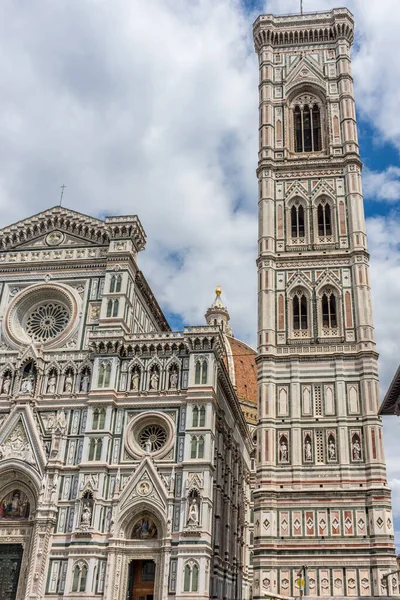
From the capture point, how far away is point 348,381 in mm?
33438

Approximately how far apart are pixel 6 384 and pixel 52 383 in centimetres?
242

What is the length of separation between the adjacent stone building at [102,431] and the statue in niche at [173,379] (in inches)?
2.0

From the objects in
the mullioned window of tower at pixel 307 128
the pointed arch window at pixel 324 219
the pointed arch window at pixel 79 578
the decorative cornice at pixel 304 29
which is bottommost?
the pointed arch window at pixel 79 578

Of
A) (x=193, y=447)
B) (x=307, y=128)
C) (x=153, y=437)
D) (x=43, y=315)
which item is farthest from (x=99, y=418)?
(x=307, y=128)

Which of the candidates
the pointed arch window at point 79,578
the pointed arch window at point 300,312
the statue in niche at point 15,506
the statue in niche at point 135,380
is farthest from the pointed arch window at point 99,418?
the pointed arch window at point 300,312

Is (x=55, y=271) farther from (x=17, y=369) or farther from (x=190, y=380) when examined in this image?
(x=190, y=380)

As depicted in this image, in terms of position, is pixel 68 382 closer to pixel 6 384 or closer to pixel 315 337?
pixel 6 384

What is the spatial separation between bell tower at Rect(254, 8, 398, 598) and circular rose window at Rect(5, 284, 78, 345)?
1012 centimetres

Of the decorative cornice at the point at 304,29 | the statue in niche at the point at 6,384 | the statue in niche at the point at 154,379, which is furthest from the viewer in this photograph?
the decorative cornice at the point at 304,29

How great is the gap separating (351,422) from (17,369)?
16.6 m

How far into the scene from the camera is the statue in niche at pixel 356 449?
104ft

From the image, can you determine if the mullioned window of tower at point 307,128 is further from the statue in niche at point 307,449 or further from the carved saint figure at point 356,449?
the carved saint figure at point 356,449

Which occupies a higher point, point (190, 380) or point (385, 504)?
point (190, 380)

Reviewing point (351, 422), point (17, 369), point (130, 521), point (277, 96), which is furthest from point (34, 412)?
point (277, 96)
